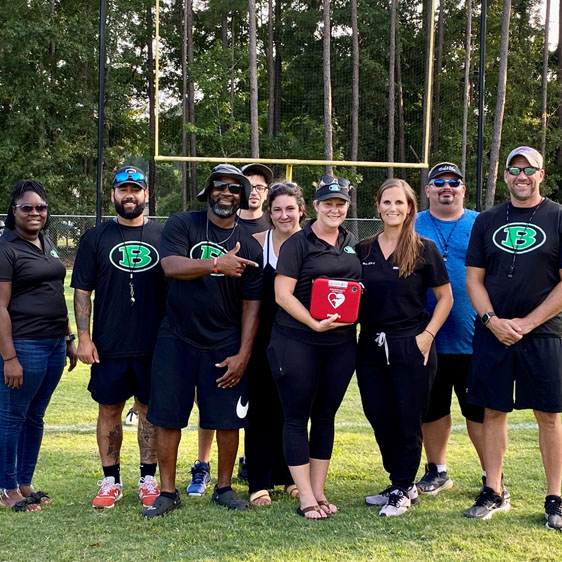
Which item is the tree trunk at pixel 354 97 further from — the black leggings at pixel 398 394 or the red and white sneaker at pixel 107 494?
the red and white sneaker at pixel 107 494

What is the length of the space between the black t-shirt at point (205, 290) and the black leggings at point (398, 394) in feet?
2.56

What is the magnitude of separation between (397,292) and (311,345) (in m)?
0.58

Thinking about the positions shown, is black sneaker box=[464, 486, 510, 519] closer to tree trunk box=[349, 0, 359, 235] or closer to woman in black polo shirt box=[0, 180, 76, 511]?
woman in black polo shirt box=[0, 180, 76, 511]

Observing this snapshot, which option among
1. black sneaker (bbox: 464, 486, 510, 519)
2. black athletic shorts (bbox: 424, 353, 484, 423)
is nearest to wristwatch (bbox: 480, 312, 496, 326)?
black athletic shorts (bbox: 424, 353, 484, 423)

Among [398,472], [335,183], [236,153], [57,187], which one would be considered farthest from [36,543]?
[57,187]

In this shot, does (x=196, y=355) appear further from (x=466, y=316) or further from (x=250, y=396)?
(x=466, y=316)

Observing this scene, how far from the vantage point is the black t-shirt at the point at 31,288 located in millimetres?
4152

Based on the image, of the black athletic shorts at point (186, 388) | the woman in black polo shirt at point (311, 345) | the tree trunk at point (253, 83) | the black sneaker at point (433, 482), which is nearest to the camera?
the woman in black polo shirt at point (311, 345)

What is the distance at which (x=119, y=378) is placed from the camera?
434 centimetres

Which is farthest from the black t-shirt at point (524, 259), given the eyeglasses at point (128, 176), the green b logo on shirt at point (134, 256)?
the eyeglasses at point (128, 176)

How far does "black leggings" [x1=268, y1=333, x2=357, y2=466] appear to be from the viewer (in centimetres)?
406

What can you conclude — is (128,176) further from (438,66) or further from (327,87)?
(438,66)

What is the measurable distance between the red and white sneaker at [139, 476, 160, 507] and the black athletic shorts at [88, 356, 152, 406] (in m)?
0.49

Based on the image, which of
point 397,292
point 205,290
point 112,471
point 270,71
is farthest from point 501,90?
point 112,471
